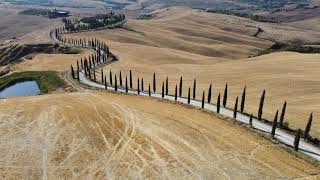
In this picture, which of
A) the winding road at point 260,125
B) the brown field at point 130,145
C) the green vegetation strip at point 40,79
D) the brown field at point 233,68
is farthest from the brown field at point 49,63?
the brown field at point 130,145

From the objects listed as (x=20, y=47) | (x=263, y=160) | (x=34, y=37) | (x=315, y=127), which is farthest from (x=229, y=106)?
(x=34, y=37)

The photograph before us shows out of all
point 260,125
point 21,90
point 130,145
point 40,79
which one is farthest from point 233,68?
point 130,145

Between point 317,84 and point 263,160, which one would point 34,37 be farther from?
point 263,160

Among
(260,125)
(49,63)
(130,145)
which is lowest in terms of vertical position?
(49,63)

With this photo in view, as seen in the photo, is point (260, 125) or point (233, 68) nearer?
point (260, 125)

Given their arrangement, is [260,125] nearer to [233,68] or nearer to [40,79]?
[233,68]

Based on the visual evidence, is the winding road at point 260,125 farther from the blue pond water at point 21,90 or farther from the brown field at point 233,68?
the blue pond water at point 21,90
